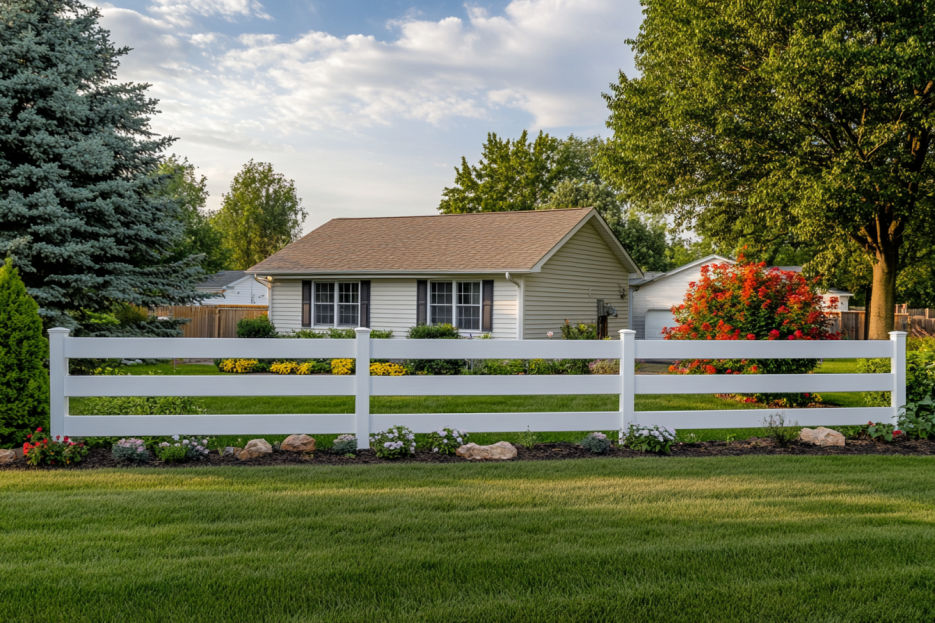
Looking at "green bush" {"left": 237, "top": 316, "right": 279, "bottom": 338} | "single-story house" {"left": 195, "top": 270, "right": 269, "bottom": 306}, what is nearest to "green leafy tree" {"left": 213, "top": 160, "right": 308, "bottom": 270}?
"single-story house" {"left": 195, "top": 270, "right": 269, "bottom": 306}

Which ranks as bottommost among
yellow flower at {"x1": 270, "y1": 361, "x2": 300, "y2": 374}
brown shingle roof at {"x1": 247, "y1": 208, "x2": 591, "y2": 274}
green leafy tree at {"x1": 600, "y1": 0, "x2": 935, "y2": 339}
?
yellow flower at {"x1": 270, "y1": 361, "x2": 300, "y2": 374}

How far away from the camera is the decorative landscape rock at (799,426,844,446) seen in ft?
22.9

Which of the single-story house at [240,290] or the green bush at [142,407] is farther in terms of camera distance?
the single-story house at [240,290]

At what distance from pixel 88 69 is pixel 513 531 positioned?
38.7 feet

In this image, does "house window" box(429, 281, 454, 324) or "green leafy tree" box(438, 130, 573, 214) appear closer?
"house window" box(429, 281, 454, 324)

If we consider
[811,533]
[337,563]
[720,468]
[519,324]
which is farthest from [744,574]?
[519,324]

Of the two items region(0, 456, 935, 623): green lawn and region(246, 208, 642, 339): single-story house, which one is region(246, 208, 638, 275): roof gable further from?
region(0, 456, 935, 623): green lawn

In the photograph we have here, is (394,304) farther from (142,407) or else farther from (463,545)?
(463,545)

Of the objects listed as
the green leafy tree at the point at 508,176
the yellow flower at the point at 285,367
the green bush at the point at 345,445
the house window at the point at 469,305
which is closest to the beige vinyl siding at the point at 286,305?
the yellow flower at the point at 285,367

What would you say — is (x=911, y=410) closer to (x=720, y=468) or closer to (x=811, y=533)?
(x=720, y=468)

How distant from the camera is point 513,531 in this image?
4.08 m

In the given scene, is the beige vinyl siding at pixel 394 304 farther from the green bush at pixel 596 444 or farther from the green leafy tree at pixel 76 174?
the green bush at pixel 596 444

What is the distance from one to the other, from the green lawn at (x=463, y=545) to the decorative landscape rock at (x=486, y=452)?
0.54 m

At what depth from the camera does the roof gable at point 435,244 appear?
713 inches
